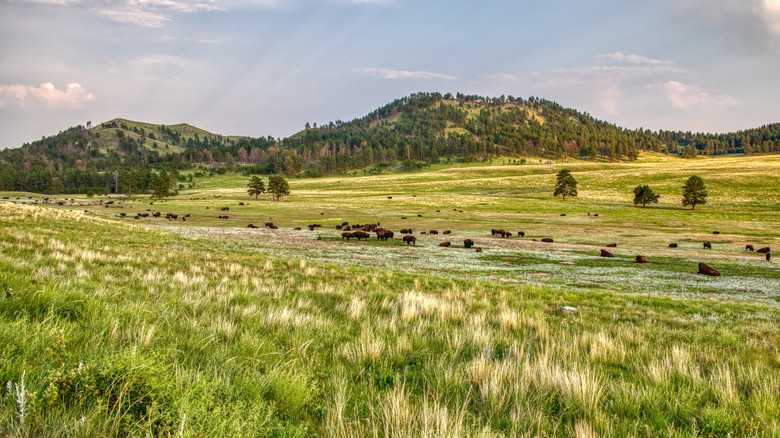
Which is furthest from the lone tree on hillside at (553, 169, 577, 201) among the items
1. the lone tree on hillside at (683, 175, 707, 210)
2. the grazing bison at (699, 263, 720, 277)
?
the grazing bison at (699, 263, 720, 277)

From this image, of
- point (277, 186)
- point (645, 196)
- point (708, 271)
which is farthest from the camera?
point (277, 186)

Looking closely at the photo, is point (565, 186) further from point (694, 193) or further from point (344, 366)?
point (344, 366)

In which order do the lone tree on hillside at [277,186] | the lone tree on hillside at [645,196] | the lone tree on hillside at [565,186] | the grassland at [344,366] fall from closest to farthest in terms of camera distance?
the grassland at [344,366] < the lone tree on hillside at [645,196] < the lone tree on hillside at [565,186] < the lone tree on hillside at [277,186]

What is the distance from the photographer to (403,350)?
4102 millimetres

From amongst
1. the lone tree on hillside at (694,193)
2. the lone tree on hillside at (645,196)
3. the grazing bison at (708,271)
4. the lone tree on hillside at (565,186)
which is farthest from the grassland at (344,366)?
the lone tree on hillside at (565,186)

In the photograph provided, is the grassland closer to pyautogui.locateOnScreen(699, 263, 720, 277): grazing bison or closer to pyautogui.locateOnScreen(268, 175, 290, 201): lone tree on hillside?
pyautogui.locateOnScreen(699, 263, 720, 277): grazing bison

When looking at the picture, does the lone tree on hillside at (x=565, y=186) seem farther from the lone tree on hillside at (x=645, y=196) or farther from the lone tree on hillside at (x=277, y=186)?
the lone tree on hillside at (x=277, y=186)

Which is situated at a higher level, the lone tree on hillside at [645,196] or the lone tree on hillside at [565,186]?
the lone tree on hillside at [565,186]

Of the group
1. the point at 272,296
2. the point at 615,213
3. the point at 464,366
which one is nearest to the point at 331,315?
the point at 272,296

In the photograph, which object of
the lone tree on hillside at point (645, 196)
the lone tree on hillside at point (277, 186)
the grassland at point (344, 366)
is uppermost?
the lone tree on hillside at point (277, 186)

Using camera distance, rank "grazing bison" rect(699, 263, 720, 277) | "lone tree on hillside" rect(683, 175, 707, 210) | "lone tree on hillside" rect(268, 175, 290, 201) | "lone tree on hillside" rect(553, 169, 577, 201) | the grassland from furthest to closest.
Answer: "lone tree on hillside" rect(268, 175, 290, 201) < "lone tree on hillside" rect(553, 169, 577, 201) < "lone tree on hillside" rect(683, 175, 707, 210) < "grazing bison" rect(699, 263, 720, 277) < the grassland

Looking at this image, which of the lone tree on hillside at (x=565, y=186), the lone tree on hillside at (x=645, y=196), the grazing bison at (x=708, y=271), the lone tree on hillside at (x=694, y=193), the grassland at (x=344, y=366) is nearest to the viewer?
the grassland at (x=344, y=366)

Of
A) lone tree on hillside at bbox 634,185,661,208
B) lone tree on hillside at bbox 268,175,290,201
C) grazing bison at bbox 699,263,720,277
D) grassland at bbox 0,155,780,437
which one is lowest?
grazing bison at bbox 699,263,720,277

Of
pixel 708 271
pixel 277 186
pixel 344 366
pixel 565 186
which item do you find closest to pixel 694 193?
pixel 565 186
